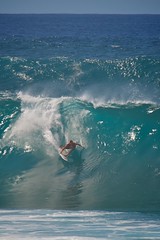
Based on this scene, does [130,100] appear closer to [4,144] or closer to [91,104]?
[91,104]

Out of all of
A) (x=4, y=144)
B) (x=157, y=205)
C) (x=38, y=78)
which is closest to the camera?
(x=157, y=205)

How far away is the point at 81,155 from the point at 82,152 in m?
0.22

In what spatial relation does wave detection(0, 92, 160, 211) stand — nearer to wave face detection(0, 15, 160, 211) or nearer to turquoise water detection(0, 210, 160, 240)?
wave face detection(0, 15, 160, 211)

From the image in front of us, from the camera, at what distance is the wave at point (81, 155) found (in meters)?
11.5

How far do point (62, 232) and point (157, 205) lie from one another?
3.56m

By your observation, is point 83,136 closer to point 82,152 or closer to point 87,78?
point 82,152

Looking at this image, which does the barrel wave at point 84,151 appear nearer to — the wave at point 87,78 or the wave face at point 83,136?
the wave face at point 83,136

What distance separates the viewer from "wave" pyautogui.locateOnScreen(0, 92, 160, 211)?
1148 cm

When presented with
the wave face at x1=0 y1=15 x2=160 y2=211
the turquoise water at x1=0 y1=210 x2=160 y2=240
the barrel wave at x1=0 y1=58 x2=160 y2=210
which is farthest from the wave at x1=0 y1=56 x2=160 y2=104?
the turquoise water at x1=0 y1=210 x2=160 y2=240

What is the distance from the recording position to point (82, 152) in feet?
47.1

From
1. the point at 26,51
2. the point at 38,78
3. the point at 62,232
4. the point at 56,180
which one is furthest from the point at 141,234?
the point at 26,51

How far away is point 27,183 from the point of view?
1262cm

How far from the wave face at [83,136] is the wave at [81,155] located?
3 centimetres

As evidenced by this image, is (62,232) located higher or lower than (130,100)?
lower
